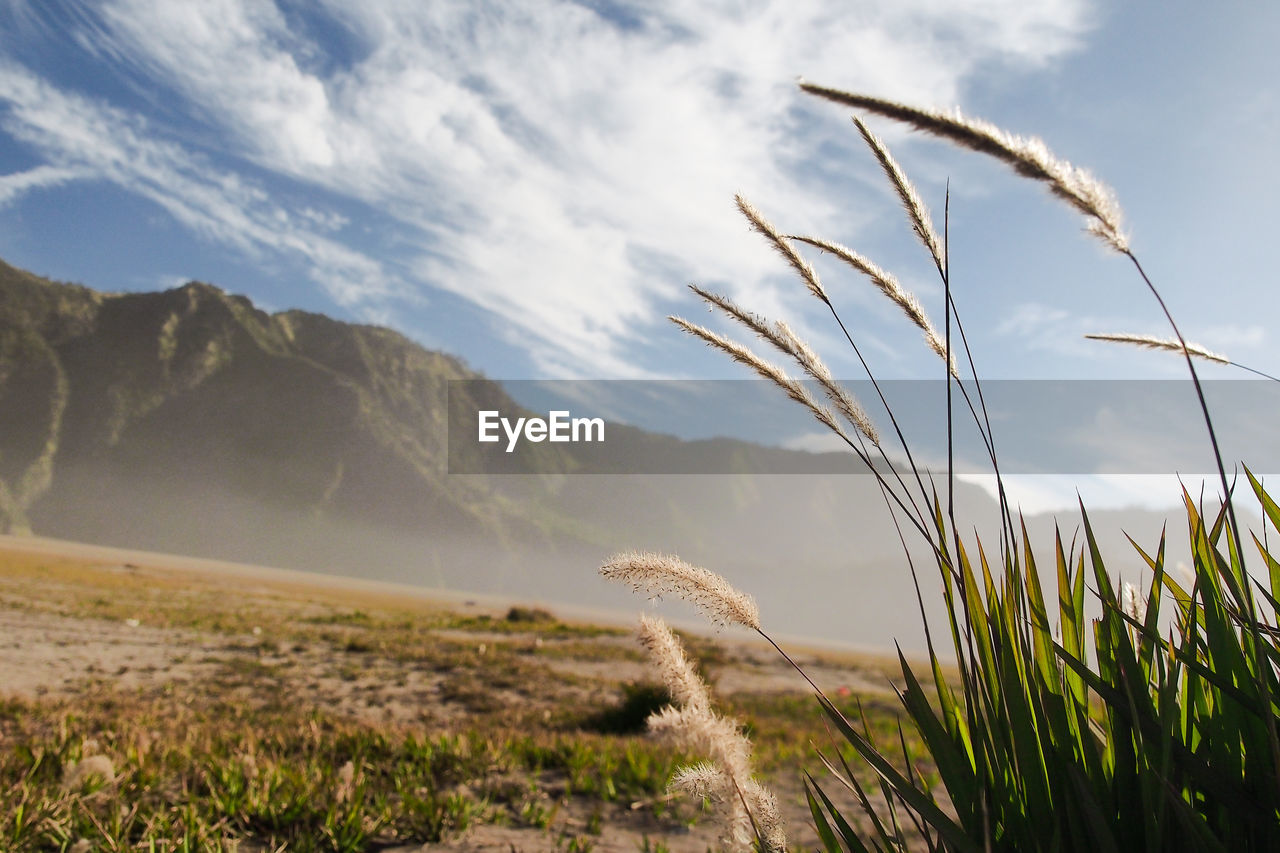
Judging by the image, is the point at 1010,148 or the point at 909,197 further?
the point at 909,197

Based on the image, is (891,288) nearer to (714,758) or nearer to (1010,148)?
(1010,148)

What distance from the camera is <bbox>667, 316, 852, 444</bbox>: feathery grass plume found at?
156 centimetres

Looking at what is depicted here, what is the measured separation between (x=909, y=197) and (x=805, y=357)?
394mm

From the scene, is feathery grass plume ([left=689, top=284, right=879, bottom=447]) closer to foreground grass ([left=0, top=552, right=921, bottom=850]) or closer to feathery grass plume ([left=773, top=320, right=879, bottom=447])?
feathery grass plume ([left=773, top=320, right=879, bottom=447])

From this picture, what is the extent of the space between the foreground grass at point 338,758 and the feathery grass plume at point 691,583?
10.2ft

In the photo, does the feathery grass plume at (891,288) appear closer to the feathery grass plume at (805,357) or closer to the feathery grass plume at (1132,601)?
the feathery grass plume at (805,357)

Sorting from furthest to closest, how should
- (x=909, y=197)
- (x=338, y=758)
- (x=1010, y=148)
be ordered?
1. (x=338, y=758)
2. (x=909, y=197)
3. (x=1010, y=148)

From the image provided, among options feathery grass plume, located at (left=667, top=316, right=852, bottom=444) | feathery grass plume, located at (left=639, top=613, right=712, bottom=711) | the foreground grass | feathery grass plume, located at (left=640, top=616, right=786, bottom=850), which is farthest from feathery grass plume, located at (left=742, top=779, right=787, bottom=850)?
the foreground grass

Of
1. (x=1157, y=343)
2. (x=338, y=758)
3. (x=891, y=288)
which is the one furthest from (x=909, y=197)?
(x=338, y=758)

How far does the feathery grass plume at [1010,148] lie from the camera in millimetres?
999

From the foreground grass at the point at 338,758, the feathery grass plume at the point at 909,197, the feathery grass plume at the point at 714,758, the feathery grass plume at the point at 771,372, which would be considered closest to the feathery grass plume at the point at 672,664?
the feathery grass plume at the point at 714,758

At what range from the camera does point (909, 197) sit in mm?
1467

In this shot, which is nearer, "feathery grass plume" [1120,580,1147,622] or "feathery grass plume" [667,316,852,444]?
"feathery grass plume" [667,316,852,444]

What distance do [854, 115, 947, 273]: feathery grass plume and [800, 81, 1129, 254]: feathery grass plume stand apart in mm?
367
